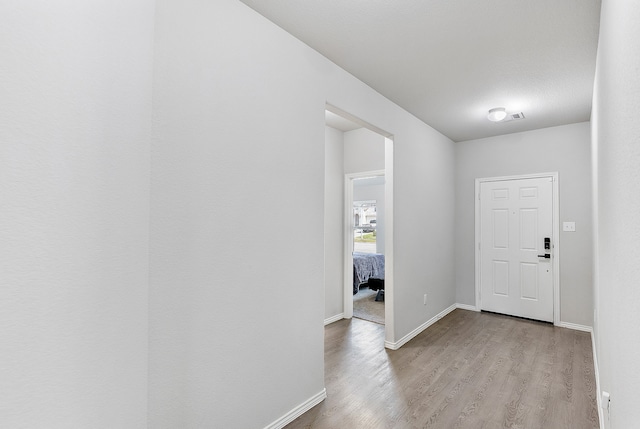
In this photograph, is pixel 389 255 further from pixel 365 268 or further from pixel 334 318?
pixel 365 268

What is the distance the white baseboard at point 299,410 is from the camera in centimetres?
208

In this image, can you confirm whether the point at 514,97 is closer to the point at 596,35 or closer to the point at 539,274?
the point at 596,35

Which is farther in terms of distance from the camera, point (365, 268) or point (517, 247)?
point (365, 268)

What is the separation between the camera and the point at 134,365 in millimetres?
1376

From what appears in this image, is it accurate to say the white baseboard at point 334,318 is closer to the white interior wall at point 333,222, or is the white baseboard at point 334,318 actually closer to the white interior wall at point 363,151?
the white interior wall at point 333,222

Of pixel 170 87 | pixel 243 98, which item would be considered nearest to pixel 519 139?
pixel 243 98

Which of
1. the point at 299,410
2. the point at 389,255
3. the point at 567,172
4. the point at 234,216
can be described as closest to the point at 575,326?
the point at 567,172

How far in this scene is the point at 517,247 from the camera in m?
4.56

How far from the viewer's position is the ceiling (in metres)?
1.94

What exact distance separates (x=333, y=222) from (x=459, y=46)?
100 inches

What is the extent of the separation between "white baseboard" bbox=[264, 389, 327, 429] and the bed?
3125 millimetres

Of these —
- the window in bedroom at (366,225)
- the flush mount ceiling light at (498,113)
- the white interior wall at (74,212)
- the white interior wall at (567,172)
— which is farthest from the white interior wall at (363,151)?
the window in bedroom at (366,225)

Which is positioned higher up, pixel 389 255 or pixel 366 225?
pixel 366 225

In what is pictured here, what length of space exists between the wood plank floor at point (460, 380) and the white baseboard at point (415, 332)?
0.18 ft
